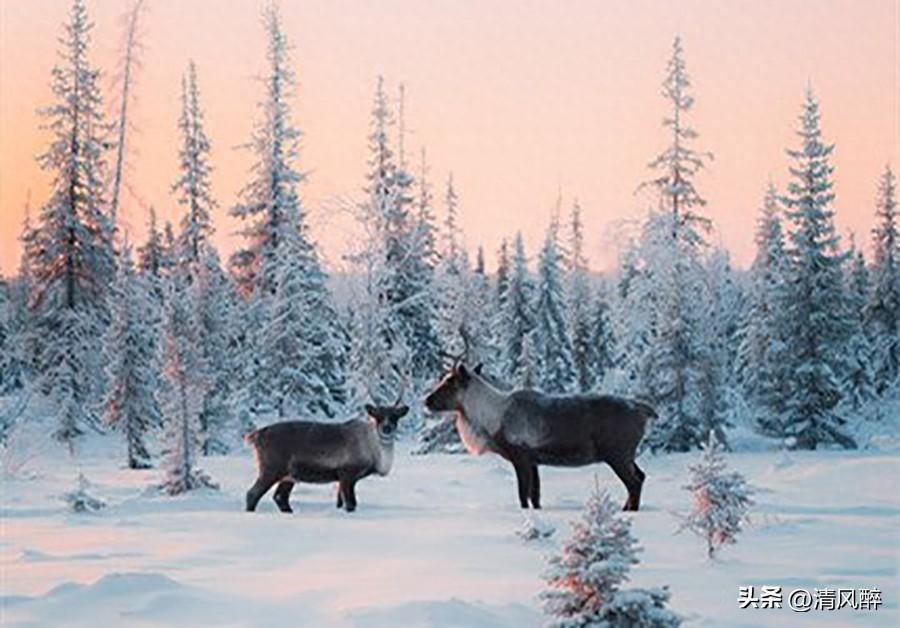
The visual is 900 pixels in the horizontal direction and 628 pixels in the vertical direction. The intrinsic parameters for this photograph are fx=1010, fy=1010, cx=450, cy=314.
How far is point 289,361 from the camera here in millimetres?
37469

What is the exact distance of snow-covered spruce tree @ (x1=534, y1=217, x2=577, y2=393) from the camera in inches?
2148

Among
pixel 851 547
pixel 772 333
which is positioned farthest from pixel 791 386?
pixel 851 547

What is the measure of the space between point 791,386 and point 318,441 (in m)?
25.3

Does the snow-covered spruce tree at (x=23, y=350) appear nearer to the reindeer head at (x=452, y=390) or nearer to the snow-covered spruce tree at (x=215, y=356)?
the snow-covered spruce tree at (x=215, y=356)

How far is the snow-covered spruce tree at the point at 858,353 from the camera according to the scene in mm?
43375

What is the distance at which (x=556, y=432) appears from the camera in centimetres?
1503

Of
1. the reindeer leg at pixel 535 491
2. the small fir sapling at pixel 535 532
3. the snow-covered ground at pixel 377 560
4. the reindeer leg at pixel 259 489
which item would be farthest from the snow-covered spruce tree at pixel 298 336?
the small fir sapling at pixel 535 532

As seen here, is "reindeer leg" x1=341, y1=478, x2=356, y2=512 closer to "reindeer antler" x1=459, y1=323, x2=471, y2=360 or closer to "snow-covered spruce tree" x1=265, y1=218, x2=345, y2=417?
"reindeer antler" x1=459, y1=323, x2=471, y2=360

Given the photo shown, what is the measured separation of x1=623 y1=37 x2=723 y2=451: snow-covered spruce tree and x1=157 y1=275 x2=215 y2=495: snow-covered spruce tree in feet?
55.1

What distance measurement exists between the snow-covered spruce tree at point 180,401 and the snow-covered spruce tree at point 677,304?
1678 centimetres

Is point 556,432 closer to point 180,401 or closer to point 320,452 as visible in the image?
point 320,452

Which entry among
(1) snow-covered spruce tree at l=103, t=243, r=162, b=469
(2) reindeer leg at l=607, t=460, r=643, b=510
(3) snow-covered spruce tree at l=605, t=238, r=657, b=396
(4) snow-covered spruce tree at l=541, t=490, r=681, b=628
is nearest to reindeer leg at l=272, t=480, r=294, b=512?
(2) reindeer leg at l=607, t=460, r=643, b=510

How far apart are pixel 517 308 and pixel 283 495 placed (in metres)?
40.0

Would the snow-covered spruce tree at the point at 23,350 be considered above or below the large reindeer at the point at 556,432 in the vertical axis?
above
